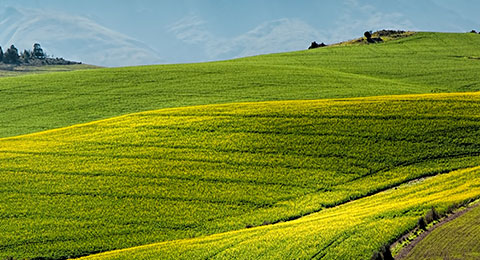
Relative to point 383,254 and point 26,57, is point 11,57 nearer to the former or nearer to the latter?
point 26,57

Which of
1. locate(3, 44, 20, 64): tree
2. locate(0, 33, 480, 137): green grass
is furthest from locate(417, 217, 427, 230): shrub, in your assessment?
locate(3, 44, 20, 64): tree

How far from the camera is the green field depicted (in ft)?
73.1

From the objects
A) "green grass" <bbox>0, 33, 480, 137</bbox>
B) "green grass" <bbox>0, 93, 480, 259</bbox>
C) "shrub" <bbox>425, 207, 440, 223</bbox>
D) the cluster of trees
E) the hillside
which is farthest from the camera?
the cluster of trees

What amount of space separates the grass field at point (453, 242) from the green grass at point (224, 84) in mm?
26762

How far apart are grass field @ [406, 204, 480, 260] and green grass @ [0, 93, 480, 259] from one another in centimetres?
129

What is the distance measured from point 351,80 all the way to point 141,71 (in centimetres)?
2215

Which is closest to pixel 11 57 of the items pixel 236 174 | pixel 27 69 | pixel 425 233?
pixel 27 69

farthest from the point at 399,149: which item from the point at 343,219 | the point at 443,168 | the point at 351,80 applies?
the point at 351,80

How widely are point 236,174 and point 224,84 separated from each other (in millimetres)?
24902

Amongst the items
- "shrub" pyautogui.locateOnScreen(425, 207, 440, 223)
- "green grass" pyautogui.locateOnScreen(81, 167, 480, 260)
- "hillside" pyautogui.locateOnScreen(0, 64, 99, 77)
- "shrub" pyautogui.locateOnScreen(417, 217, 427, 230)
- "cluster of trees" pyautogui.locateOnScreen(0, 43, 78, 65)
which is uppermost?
"shrub" pyautogui.locateOnScreen(425, 207, 440, 223)

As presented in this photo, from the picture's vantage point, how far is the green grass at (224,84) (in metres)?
46.9

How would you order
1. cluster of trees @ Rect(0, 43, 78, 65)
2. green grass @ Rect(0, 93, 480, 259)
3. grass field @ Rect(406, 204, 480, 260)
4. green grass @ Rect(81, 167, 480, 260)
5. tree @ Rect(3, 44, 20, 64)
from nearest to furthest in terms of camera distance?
grass field @ Rect(406, 204, 480, 260) → green grass @ Rect(81, 167, 480, 260) → green grass @ Rect(0, 93, 480, 259) → tree @ Rect(3, 44, 20, 64) → cluster of trees @ Rect(0, 43, 78, 65)

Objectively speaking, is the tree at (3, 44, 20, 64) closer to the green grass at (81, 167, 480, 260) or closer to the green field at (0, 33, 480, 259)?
the green field at (0, 33, 480, 259)

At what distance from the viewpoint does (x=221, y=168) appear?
98.2ft
